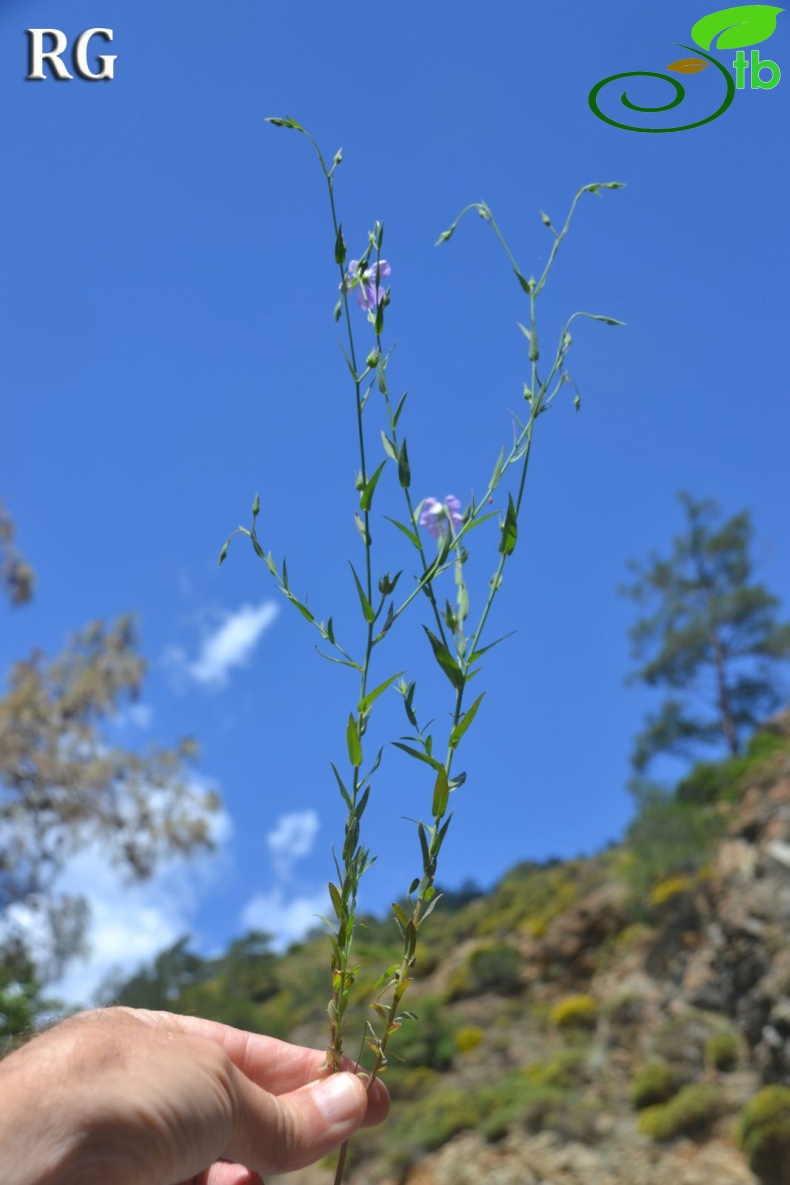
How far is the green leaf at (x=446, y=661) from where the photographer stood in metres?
1.17

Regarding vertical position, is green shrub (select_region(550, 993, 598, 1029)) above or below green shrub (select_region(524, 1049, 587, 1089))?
above

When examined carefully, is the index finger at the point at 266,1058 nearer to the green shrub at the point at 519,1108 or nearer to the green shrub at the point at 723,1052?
the green shrub at the point at 519,1108

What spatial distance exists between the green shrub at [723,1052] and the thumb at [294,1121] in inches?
429

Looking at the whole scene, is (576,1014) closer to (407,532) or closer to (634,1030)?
(634,1030)

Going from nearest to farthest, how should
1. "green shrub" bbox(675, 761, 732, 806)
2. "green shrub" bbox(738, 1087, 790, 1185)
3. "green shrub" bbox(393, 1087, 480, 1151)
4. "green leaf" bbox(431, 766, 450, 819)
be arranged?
"green leaf" bbox(431, 766, 450, 819), "green shrub" bbox(738, 1087, 790, 1185), "green shrub" bbox(393, 1087, 480, 1151), "green shrub" bbox(675, 761, 732, 806)

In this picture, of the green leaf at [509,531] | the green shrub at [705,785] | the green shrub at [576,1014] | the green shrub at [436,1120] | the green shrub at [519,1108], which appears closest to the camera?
the green leaf at [509,531]

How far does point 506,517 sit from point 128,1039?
72 centimetres

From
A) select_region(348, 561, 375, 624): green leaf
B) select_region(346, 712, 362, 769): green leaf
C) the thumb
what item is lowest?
the thumb

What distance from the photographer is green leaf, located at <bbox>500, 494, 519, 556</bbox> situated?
4.04 feet

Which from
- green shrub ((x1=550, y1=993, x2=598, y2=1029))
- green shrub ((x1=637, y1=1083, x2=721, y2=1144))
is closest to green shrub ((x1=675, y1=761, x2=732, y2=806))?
green shrub ((x1=550, y1=993, x2=598, y2=1029))

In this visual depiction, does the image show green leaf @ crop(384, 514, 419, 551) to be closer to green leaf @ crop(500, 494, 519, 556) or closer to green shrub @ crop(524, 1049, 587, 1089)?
green leaf @ crop(500, 494, 519, 556)

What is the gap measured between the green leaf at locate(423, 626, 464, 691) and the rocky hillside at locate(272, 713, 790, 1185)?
343 inches

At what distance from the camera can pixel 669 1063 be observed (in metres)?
11.2

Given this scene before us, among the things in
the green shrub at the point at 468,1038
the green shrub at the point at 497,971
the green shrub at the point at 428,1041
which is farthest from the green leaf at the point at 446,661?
the green shrub at the point at 497,971
